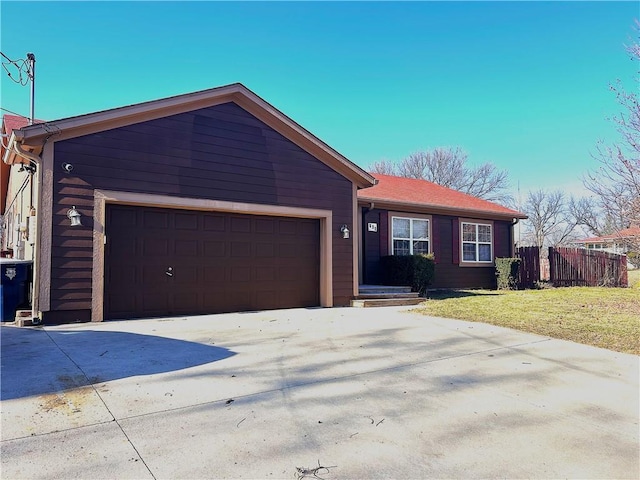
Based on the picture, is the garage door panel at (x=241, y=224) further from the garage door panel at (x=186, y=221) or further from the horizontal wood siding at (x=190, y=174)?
the garage door panel at (x=186, y=221)

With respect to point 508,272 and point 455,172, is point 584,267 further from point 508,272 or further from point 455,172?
point 455,172

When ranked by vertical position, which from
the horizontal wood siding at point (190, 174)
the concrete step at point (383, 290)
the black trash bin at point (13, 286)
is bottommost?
the concrete step at point (383, 290)

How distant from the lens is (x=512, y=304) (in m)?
9.27

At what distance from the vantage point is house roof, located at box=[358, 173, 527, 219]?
40.3 feet

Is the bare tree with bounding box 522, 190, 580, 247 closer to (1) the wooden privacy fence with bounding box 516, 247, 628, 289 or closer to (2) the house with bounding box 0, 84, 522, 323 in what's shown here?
(1) the wooden privacy fence with bounding box 516, 247, 628, 289

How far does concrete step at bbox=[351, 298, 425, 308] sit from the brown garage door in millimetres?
1018

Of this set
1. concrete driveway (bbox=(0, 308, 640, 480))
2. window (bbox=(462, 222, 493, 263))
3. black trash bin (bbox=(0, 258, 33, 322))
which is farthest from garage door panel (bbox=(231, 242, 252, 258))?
window (bbox=(462, 222, 493, 263))

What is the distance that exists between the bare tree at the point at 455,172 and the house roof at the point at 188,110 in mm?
25730

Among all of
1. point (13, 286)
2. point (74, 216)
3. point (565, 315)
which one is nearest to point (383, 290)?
point (565, 315)

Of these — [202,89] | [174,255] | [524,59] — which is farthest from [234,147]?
[524,59]

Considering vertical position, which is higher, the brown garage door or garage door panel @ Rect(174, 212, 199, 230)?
garage door panel @ Rect(174, 212, 199, 230)

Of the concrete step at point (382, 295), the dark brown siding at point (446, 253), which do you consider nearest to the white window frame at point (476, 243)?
the dark brown siding at point (446, 253)

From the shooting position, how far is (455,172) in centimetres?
3434

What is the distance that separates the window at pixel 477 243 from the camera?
563 inches
